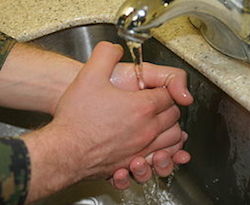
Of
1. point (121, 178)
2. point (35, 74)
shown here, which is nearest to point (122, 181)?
point (121, 178)

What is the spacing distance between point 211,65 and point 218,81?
3cm

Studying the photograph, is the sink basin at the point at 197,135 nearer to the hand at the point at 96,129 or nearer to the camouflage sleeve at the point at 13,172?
the hand at the point at 96,129

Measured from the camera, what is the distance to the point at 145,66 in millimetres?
711

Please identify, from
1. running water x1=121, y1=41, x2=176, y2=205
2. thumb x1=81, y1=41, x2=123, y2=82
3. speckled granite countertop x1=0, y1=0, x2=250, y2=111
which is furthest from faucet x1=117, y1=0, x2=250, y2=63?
running water x1=121, y1=41, x2=176, y2=205

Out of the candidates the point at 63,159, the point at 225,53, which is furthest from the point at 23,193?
Answer: the point at 225,53

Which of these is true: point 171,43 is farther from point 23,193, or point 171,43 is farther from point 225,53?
point 23,193

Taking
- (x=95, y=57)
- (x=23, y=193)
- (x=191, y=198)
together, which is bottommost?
(x=191, y=198)

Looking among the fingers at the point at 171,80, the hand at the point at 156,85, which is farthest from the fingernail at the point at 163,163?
the fingers at the point at 171,80

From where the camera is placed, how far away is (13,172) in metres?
0.52

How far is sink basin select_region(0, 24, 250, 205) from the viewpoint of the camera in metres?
0.70

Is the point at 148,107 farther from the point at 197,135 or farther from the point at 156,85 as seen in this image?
the point at 197,135

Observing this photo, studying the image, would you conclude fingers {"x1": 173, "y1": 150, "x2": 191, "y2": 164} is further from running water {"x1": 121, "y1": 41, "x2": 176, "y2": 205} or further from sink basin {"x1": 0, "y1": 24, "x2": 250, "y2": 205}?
running water {"x1": 121, "y1": 41, "x2": 176, "y2": 205}

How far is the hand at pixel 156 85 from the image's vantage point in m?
0.68

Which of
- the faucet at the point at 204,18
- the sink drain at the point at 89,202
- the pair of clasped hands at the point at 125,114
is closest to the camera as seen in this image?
the faucet at the point at 204,18
